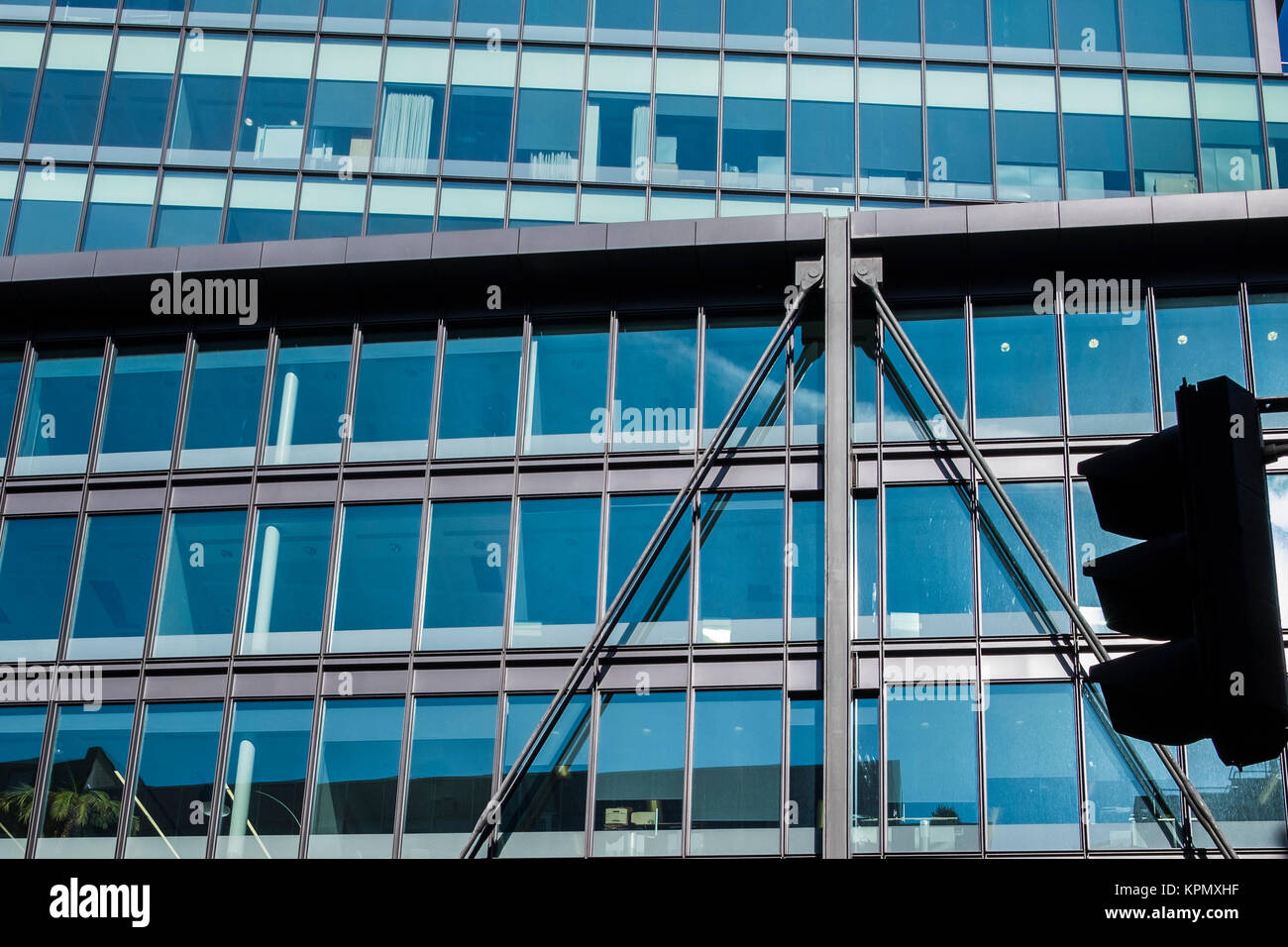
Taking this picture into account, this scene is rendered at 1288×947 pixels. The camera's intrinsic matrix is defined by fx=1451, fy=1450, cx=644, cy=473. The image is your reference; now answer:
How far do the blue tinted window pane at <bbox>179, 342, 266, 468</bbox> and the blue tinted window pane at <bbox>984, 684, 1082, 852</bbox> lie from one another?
1176cm

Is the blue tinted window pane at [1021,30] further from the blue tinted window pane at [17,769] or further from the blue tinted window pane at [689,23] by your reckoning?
the blue tinted window pane at [17,769]

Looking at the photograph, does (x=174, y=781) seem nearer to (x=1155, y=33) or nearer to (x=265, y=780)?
(x=265, y=780)

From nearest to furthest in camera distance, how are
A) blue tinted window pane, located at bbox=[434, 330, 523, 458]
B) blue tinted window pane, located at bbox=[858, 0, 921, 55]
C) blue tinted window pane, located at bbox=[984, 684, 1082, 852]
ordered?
blue tinted window pane, located at bbox=[984, 684, 1082, 852]
blue tinted window pane, located at bbox=[434, 330, 523, 458]
blue tinted window pane, located at bbox=[858, 0, 921, 55]

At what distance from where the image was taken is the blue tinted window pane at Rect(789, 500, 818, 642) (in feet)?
65.8

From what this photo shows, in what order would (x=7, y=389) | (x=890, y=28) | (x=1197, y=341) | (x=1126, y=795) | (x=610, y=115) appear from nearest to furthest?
(x=1126, y=795) → (x=1197, y=341) → (x=7, y=389) → (x=610, y=115) → (x=890, y=28)

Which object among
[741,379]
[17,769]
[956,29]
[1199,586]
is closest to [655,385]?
[741,379]

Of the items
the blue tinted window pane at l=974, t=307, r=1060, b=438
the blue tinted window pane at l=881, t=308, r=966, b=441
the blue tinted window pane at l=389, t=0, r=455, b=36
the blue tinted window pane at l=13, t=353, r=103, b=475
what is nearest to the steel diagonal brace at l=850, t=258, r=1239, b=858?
the blue tinted window pane at l=881, t=308, r=966, b=441

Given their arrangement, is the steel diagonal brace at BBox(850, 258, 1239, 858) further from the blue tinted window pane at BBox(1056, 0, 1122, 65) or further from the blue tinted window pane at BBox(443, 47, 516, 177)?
the blue tinted window pane at BBox(443, 47, 516, 177)

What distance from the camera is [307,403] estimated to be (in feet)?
73.8

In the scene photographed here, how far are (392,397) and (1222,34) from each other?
1560cm

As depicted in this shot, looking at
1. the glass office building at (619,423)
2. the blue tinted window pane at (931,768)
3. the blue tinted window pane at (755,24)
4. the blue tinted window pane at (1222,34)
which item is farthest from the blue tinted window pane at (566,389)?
the blue tinted window pane at (1222,34)

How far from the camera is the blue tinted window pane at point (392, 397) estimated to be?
21953 mm

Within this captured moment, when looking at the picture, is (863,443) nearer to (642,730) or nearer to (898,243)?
(898,243)

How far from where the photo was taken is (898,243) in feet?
71.0
